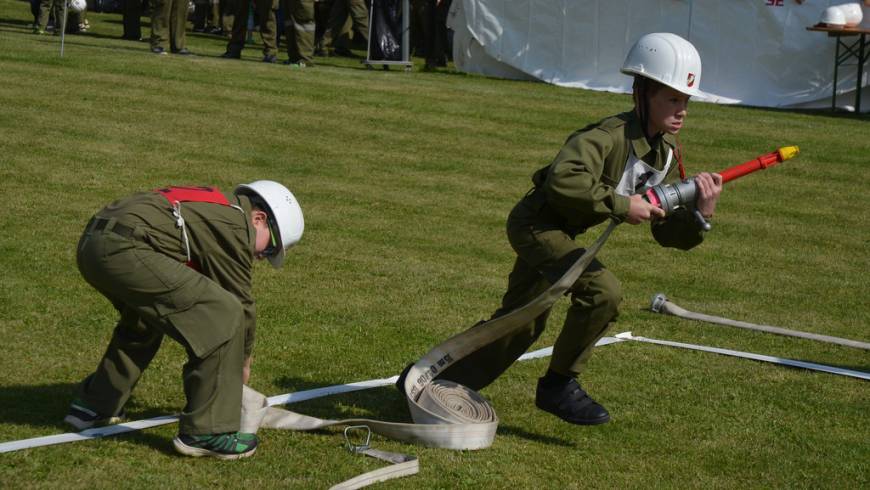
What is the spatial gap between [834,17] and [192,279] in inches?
501

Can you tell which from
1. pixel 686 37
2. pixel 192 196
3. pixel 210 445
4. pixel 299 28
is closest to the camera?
pixel 210 445

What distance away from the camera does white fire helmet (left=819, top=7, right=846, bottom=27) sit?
15.3 m

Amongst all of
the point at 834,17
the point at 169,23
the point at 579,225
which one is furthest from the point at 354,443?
the point at 169,23

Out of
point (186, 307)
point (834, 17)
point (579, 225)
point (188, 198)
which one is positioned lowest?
point (186, 307)

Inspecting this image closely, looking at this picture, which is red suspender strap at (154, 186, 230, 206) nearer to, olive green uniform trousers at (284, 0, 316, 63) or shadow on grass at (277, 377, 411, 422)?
shadow on grass at (277, 377, 411, 422)

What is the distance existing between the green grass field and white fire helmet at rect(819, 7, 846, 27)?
1.30 meters

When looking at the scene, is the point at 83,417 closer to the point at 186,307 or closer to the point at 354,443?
the point at 186,307

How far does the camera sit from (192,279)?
179 inches

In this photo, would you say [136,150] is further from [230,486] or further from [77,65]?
[230,486]

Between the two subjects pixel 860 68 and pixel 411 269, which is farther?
pixel 860 68

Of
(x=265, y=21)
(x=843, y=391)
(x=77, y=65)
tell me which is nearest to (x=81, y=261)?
(x=843, y=391)

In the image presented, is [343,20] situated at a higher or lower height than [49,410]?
higher

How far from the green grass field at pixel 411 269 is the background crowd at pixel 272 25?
0.68 meters

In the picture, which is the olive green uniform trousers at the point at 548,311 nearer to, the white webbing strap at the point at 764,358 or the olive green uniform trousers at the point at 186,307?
the olive green uniform trousers at the point at 186,307
